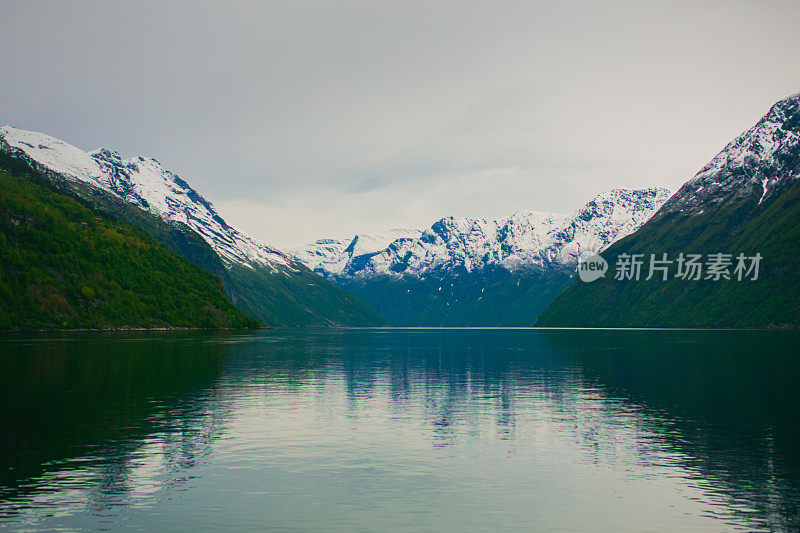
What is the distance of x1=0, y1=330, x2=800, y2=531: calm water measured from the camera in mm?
31844

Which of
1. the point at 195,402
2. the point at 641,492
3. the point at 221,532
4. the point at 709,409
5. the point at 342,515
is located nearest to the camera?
the point at 221,532

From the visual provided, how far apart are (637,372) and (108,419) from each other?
78.2 metres

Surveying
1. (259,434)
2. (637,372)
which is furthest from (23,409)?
(637,372)

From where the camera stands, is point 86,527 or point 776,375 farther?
point 776,375

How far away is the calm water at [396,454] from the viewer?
31.8 meters

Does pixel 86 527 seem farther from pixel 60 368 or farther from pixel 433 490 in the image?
pixel 60 368

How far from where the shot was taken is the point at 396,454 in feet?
148

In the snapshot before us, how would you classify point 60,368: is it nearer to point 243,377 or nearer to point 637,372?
point 243,377

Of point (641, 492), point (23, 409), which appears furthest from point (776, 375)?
point (23, 409)

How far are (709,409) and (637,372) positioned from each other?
42301mm

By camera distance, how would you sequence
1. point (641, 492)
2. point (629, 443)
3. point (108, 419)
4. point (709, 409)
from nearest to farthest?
point (641, 492) → point (629, 443) → point (108, 419) → point (709, 409)

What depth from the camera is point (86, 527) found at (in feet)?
96.5

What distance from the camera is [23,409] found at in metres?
59.8

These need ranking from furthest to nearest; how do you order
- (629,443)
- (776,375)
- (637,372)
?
1. (637,372)
2. (776,375)
3. (629,443)
